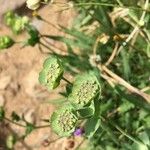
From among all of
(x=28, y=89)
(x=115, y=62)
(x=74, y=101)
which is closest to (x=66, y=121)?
(x=74, y=101)

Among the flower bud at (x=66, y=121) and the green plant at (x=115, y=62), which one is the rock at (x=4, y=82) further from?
the flower bud at (x=66, y=121)

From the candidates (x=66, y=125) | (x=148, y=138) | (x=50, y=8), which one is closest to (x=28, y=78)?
(x=50, y=8)

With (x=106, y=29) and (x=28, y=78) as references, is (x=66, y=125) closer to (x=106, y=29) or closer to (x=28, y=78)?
(x=106, y=29)

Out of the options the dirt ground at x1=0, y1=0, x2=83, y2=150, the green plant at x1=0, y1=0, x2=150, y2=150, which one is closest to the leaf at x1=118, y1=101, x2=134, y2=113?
the green plant at x1=0, y1=0, x2=150, y2=150

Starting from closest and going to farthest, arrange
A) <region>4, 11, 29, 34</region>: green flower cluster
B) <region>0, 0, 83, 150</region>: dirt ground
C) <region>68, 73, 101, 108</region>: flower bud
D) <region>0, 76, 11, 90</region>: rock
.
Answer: <region>68, 73, 101, 108</region>: flower bud < <region>4, 11, 29, 34</region>: green flower cluster < <region>0, 0, 83, 150</region>: dirt ground < <region>0, 76, 11, 90</region>: rock

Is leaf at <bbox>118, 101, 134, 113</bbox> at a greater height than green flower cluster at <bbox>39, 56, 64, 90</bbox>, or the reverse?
green flower cluster at <bbox>39, 56, 64, 90</bbox>

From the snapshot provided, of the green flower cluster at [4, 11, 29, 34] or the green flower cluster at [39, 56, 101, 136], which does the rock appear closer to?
the green flower cluster at [4, 11, 29, 34]
